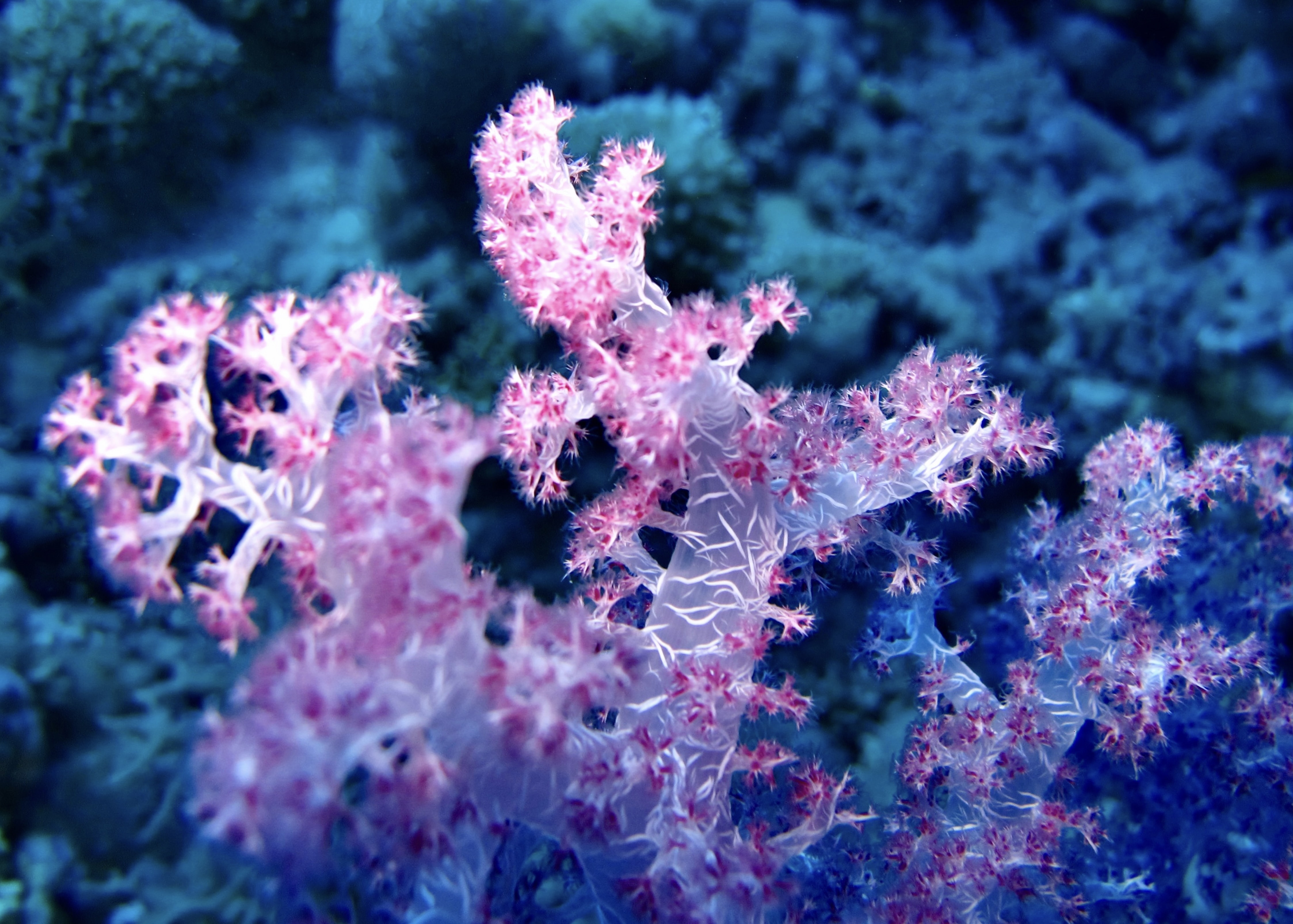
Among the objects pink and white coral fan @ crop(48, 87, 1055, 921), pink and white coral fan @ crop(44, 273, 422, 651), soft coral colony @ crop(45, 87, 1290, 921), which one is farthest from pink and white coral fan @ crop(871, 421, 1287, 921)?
pink and white coral fan @ crop(44, 273, 422, 651)

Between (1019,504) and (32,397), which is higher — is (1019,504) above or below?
below

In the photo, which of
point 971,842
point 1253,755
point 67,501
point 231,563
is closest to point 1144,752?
point 1253,755

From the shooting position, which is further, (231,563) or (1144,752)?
(1144,752)

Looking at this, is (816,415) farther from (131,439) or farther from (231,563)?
(131,439)

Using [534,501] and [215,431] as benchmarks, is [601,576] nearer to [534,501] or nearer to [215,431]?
[534,501]

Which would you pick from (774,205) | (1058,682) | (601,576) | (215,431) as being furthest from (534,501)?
(1058,682)

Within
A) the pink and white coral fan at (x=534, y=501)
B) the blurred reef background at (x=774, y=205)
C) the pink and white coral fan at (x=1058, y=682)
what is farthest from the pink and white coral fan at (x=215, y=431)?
the pink and white coral fan at (x=1058, y=682)

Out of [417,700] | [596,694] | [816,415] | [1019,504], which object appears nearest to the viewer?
[417,700]
